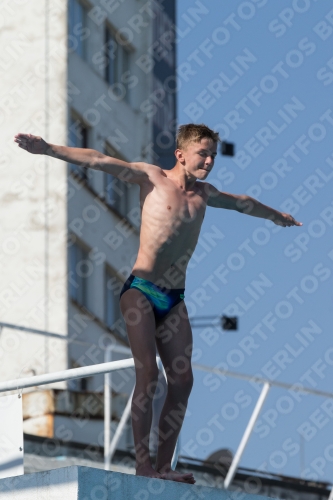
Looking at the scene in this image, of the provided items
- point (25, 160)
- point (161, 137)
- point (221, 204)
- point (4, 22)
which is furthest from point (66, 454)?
point (161, 137)

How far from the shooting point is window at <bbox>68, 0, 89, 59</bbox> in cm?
2245

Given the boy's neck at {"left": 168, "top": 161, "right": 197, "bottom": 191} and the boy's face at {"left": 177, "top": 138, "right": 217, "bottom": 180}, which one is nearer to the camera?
the boy's face at {"left": 177, "top": 138, "right": 217, "bottom": 180}

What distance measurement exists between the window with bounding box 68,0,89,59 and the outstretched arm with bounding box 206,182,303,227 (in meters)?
16.3

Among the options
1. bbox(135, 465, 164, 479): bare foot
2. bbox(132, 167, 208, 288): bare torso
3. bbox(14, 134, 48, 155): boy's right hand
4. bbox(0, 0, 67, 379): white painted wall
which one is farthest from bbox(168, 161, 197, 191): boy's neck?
bbox(0, 0, 67, 379): white painted wall

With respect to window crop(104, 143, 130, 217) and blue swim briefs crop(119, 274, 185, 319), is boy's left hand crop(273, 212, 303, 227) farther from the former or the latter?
window crop(104, 143, 130, 217)

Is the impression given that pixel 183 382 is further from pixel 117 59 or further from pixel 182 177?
pixel 117 59

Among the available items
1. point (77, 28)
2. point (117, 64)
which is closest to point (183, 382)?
point (77, 28)

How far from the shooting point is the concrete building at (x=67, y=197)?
20938mm

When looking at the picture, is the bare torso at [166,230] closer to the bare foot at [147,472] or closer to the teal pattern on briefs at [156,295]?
the teal pattern on briefs at [156,295]

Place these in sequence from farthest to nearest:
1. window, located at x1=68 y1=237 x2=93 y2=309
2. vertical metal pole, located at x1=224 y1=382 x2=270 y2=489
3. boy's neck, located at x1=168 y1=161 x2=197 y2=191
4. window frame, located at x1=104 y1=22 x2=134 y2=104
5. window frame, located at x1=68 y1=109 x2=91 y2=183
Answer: window frame, located at x1=104 y1=22 x2=134 y2=104
window frame, located at x1=68 y1=109 x2=91 y2=183
window, located at x1=68 y1=237 x2=93 y2=309
vertical metal pole, located at x1=224 y1=382 x2=270 y2=489
boy's neck, located at x1=168 y1=161 x2=197 y2=191

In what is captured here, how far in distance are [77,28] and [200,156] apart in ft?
57.3

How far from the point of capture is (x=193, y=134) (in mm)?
5945

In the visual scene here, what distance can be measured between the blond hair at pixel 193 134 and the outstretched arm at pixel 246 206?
0.33 metres

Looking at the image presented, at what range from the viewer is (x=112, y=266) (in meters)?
23.2
